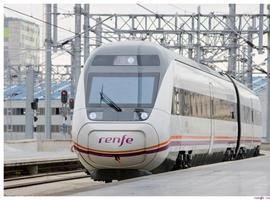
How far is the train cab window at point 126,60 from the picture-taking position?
677 inches

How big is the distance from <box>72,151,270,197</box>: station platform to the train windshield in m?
1.81

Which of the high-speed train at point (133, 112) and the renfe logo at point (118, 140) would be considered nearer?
the renfe logo at point (118, 140)

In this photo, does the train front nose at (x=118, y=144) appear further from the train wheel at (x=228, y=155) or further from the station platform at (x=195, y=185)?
the train wheel at (x=228, y=155)

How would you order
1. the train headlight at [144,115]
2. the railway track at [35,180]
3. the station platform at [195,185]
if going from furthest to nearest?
the railway track at [35,180] → the train headlight at [144,115] → the station platform at [195,185]

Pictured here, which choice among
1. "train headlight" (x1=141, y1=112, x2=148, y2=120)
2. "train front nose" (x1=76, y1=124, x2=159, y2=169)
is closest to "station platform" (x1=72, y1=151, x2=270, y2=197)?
"train front nose" (x1=76, y1=124, x2=159, y2=169)

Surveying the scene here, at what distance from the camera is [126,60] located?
1727 centimetres

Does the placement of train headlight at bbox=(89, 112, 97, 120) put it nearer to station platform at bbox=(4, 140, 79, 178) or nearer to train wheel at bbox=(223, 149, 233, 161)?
station platform at bbox=(4, 140, 79, 178)

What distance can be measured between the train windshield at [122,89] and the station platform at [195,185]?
1.81m

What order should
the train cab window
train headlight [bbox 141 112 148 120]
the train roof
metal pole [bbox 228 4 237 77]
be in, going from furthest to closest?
metal pole [bbox 228 4 237 77], the train roof, the train cab window, train headlight [bbox 141 112 148 120]

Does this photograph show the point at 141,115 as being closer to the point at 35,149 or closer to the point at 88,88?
the point at 88,88

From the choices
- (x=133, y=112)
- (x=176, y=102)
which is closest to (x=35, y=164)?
(x=176, y=102)

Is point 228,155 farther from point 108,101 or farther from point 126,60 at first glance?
point 108,101

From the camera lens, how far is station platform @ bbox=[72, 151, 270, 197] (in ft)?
39.4

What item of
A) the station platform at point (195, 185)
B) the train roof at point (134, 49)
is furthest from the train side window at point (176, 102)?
the station platform at point (195, 185)
